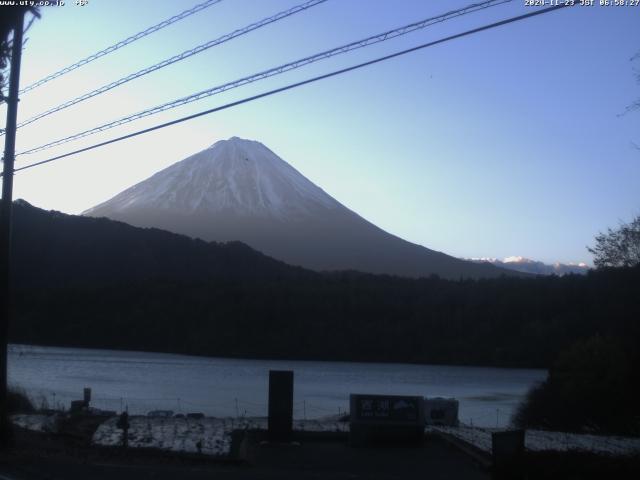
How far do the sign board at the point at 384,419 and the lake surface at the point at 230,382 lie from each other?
17341 mm

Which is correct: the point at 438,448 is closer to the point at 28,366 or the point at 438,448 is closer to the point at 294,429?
the point at 294,429

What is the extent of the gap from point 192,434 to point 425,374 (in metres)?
48.9

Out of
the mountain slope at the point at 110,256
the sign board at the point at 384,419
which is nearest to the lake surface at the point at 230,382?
the mountain slope at the point at 110,256

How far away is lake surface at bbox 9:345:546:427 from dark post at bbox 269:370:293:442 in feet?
55.8

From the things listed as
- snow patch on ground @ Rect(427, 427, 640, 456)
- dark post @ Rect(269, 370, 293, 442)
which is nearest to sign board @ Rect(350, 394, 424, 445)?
snow patch on ground @ Rect(427, 427, 640, 456)

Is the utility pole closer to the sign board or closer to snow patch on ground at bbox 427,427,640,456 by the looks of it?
the sign board

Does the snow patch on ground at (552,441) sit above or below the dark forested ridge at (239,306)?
below

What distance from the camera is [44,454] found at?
12.7 metres

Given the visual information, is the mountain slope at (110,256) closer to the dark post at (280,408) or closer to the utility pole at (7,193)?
the utility pole at (7,193)

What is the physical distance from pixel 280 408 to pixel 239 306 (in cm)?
5603

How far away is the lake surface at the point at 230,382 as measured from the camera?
37.4 meters

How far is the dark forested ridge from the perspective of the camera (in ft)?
189

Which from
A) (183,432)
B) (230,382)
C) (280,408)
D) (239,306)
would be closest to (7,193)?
(183,432)

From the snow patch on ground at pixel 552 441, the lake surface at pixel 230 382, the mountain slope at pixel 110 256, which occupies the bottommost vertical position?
the lake surface at pixel 230 382
